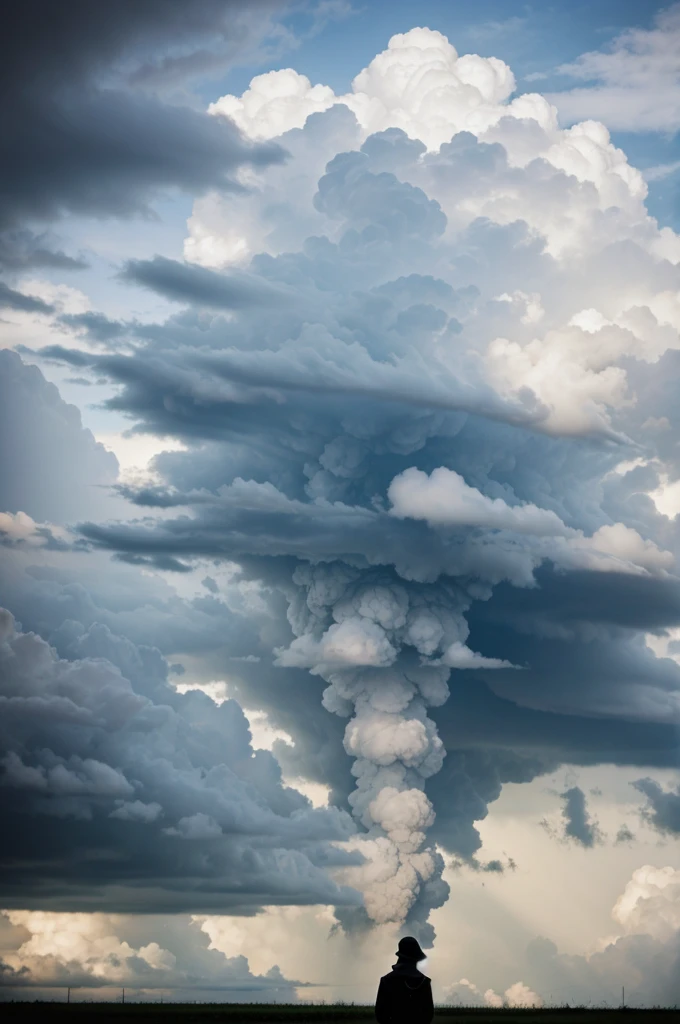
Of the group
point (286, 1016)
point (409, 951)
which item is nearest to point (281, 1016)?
point (286, 1016)

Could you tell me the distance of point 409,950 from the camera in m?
25.0

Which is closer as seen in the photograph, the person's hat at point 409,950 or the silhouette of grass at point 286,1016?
the person's hat at point 409,950

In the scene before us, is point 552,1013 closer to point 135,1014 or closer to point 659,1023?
point 659,1023

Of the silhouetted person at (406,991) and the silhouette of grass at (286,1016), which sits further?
the silhouette of grass at (286,1016)

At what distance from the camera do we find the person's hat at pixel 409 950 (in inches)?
976

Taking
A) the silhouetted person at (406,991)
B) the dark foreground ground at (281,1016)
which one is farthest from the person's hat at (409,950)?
the dark foreground ground at (281,1016)

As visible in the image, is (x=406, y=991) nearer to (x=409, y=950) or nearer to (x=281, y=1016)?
(x=409, y=950)

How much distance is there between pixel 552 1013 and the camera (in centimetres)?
12588

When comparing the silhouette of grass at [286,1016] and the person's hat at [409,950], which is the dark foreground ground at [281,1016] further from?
the person's hat at [409,950]

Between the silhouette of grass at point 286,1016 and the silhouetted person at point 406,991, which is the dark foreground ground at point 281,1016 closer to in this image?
the silhouette of grass at point 286,1016

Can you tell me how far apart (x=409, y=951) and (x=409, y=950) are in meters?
0.03

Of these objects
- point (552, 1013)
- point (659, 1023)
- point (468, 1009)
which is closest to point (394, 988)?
point (659, 1023)

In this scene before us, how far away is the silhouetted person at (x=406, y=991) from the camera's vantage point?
2472cm

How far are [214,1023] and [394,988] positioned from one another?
90688 millimetres
